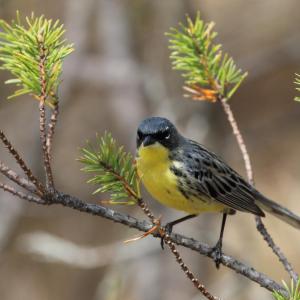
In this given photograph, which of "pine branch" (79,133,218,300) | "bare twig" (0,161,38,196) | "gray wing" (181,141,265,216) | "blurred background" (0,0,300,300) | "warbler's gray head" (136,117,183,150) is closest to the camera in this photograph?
"bare twig" (0,161,38,196)

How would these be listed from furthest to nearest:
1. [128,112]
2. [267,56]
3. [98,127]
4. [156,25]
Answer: [98,127]
[156,25]
[128,112]
[267,56]

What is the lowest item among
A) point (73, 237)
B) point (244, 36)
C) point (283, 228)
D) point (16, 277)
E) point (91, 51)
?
point (16, 277)

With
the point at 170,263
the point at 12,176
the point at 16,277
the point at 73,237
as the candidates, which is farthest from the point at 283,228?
the point at 12,176

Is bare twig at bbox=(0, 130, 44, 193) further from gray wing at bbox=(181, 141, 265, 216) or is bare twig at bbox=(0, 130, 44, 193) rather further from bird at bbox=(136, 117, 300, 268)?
gray wing at bbox=(181, 141, 265, 216)

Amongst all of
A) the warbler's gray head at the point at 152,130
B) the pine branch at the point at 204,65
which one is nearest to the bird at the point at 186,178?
the warbler's gray head at the point at 152,130

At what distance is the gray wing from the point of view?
3557mm

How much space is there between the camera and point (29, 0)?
6930 mm

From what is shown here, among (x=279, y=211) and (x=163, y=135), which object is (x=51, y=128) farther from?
(x=279, y=211)

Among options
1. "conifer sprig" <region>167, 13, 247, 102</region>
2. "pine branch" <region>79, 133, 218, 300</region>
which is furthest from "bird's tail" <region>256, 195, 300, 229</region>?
"pine branch" <region>79, 133, 218, 300</region>

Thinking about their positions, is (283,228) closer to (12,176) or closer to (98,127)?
(98,127)

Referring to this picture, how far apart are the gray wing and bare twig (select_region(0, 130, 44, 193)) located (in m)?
1.60

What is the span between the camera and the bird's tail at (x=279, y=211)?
369 centimetres

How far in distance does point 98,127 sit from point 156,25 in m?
1.44

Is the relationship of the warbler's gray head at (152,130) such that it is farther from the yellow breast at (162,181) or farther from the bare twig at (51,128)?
the bare twig at (51,128)
